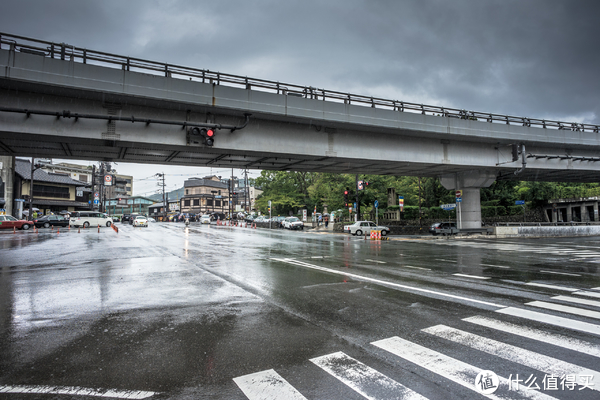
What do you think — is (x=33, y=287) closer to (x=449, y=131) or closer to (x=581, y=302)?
(x=581, y=302)

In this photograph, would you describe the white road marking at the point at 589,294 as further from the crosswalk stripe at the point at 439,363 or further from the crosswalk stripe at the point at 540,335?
the crosswalk stripe at the point at 439,363

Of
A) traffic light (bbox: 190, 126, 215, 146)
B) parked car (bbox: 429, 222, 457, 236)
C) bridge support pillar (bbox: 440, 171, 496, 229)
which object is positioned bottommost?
parked car (bbox: 429, 222, 457, 236)

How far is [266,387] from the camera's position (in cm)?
324

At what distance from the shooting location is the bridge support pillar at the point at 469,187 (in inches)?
1125

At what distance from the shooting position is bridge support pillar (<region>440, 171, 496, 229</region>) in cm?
2856

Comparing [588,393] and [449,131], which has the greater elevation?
[449,131]

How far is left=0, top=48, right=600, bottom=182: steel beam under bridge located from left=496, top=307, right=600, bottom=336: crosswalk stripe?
13.4 meters

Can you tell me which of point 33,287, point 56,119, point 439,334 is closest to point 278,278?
point 439,334

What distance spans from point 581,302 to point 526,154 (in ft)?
76.9

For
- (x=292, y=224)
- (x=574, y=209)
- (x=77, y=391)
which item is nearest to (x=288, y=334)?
(x=77, y=391)

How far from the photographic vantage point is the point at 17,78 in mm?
12297

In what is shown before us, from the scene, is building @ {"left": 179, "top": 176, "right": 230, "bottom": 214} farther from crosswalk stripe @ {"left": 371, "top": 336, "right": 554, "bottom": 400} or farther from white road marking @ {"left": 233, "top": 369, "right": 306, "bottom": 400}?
white road marking @ {"left": 233, "top": 369, "right": 306, "bottom": 400}

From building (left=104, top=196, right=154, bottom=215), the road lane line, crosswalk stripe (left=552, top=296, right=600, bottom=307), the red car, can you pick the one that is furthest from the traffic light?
building (left=104, top=196, right=154, bottom=215)

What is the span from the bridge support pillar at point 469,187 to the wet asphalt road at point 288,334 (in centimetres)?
2091
